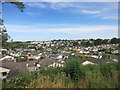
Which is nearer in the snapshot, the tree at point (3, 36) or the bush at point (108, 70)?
the bush at point (108, 70)

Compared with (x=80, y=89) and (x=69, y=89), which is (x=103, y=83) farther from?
(x=69, y=89)

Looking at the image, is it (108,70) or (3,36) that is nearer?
(108,70)

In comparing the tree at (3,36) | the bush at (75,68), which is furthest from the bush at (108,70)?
the tree at (3,36)

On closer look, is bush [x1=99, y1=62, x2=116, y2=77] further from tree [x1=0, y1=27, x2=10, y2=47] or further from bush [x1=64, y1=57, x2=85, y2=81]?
tree [x1=0, y1=27, x2=10, y2=47]

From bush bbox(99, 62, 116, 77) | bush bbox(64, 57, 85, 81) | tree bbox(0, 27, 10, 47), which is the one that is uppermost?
tree bbox(0, 27, 10, 47)

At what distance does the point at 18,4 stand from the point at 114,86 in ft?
14.4

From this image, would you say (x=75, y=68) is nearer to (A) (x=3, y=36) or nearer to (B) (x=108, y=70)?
(B) (x=108, y=70)

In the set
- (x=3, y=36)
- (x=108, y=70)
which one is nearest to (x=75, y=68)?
(x=108, y=70)

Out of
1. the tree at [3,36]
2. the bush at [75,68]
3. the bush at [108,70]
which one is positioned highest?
the tree at [3,36]

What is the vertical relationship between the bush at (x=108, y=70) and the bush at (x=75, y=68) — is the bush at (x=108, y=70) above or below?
above

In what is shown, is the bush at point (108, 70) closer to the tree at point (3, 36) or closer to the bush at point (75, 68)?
Result: the bush at point (75, 68)

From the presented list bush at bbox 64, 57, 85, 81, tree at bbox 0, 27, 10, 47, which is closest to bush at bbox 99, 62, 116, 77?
bush at bbox 64, 57, 85, 81

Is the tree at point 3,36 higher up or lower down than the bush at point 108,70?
higher up

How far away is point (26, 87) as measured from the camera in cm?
232
